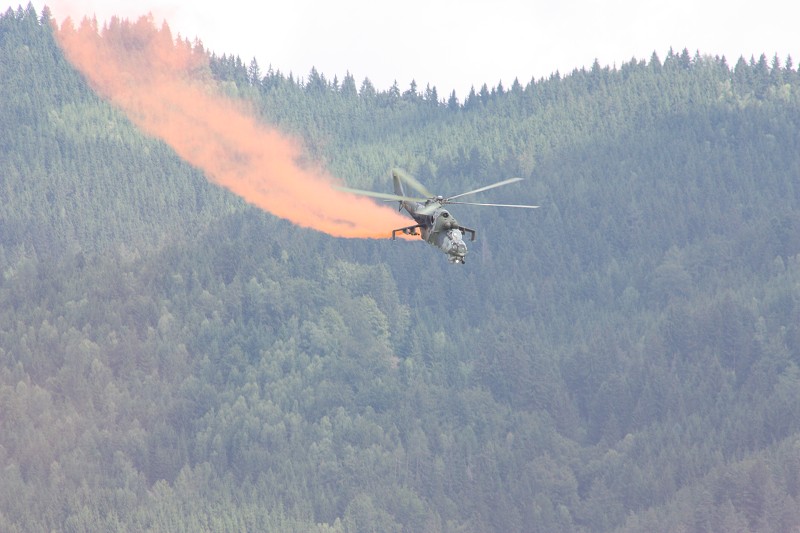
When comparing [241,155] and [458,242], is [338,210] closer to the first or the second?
[458,242]

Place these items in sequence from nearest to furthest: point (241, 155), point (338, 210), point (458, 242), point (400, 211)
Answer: point (458, 242) < point (400, 211) < point (338, 210) < point (241, 155)

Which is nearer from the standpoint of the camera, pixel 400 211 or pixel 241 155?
pixel 400 211

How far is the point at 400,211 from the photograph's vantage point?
284 ft

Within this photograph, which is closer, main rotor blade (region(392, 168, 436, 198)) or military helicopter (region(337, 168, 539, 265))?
main rotor blade (region(392, 168, 436, 198))

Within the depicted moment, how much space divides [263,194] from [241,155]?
92600 millimetres

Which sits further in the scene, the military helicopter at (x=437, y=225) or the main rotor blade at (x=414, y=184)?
the military helicopter at (x=437, y=225)

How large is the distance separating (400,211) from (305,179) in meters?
20.4

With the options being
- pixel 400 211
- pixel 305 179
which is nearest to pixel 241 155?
pixel 305 179

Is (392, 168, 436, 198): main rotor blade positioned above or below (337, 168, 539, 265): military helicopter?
above

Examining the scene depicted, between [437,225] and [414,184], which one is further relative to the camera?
[414,184]

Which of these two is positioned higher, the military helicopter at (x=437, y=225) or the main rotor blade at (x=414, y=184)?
the main rotor blade at (x=414, y=184)

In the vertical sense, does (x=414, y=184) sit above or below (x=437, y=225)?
above

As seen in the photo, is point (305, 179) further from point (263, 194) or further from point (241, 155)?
point (241, 155)

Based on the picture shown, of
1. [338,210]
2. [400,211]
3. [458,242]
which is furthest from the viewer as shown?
[338,210]
